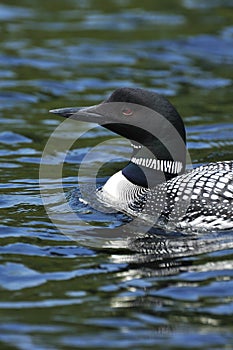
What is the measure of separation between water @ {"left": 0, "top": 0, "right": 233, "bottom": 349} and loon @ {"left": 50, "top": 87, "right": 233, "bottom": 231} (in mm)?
260

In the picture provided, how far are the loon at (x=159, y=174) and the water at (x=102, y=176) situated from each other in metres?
0.26

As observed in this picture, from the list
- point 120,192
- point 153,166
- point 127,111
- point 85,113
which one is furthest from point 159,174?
point 85,113

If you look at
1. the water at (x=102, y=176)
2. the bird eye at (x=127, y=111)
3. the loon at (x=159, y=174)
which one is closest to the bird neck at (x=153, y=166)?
the loon at (x=159, y=174)

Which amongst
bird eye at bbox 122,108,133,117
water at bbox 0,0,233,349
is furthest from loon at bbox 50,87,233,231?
water at bbox 0,0,233,349

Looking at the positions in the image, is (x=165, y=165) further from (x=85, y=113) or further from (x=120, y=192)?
(x=85, y=113)

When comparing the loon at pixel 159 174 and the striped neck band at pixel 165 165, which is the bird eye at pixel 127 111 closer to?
the loon at pixel 159 174

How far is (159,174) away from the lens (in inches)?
296

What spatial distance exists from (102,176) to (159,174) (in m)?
1.13

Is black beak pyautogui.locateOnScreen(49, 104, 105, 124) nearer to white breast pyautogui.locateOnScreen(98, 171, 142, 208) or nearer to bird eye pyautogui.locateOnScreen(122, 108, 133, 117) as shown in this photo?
bird eye pyautogui.locateOnScreen(122, 108, 133, 117)

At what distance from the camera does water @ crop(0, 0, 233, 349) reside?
16.7 feet

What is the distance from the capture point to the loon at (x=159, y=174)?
6.92 metres

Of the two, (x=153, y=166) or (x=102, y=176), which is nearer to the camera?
(x=153, y=166)

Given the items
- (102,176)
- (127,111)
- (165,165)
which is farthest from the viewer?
(102,176)

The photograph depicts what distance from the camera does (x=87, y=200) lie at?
766cm
